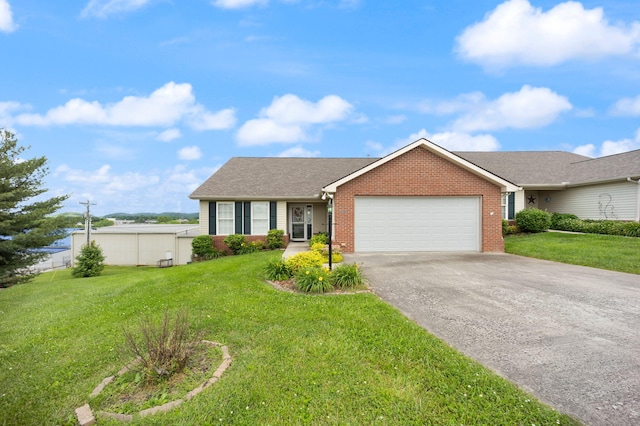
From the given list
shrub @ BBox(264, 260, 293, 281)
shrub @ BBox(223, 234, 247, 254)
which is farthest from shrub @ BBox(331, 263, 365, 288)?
shrub @ BBox(223, 234, 247, 254)

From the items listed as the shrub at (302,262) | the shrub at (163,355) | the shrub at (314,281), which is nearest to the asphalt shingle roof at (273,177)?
the shrub at (302,262)

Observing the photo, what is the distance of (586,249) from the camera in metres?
11.7

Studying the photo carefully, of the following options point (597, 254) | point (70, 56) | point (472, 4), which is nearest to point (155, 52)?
point (70, 56)

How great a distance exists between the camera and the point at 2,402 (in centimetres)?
329

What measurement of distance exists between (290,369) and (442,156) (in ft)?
38.3

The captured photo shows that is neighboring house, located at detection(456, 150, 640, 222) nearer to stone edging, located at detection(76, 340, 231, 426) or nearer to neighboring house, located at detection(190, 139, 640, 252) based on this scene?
neighboring house, located at detection(190, 139, 640, 252)

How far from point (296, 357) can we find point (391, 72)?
16.3 meters

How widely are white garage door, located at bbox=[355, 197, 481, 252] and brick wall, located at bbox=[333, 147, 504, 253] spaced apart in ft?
0.99

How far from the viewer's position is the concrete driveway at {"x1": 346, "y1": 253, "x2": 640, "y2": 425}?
10.2 feet

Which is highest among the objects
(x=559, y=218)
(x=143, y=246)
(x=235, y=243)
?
(x=559, y=218)

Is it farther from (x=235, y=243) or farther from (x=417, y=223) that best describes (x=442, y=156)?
(x=235, y=243)

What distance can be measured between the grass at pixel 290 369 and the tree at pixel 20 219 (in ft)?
40.3

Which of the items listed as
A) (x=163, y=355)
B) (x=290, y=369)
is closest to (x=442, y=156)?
(x=290, y=369)

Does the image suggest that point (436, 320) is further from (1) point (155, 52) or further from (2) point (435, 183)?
(1) point (155, 52)
